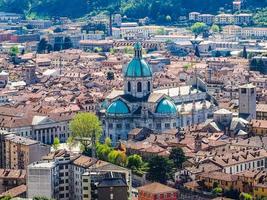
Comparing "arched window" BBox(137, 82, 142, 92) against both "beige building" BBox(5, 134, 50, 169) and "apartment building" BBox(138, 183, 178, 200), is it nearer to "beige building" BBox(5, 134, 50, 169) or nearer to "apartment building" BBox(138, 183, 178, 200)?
"beige building" BBox(5, 134, 50, 169)

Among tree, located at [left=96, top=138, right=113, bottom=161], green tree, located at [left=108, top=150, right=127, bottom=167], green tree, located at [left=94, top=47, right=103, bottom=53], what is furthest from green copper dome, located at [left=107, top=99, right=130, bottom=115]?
green tree, located at [left=94, top=47, right=103, bottom=53]

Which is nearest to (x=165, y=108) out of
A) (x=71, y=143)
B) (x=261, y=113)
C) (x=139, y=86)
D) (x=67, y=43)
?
(x=139, y=86)

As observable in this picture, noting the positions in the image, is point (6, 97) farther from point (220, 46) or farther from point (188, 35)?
point (188, 35)

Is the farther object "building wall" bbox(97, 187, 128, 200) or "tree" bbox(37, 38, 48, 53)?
"tree" bbox(37, 38, 48, 53)

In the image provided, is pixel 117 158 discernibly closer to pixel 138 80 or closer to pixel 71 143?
pixel 71 143

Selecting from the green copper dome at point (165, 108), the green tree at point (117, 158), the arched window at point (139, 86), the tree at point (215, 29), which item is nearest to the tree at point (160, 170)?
the green tree at point (117, 158)

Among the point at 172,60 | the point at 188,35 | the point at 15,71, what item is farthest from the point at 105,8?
the point at 15,71
